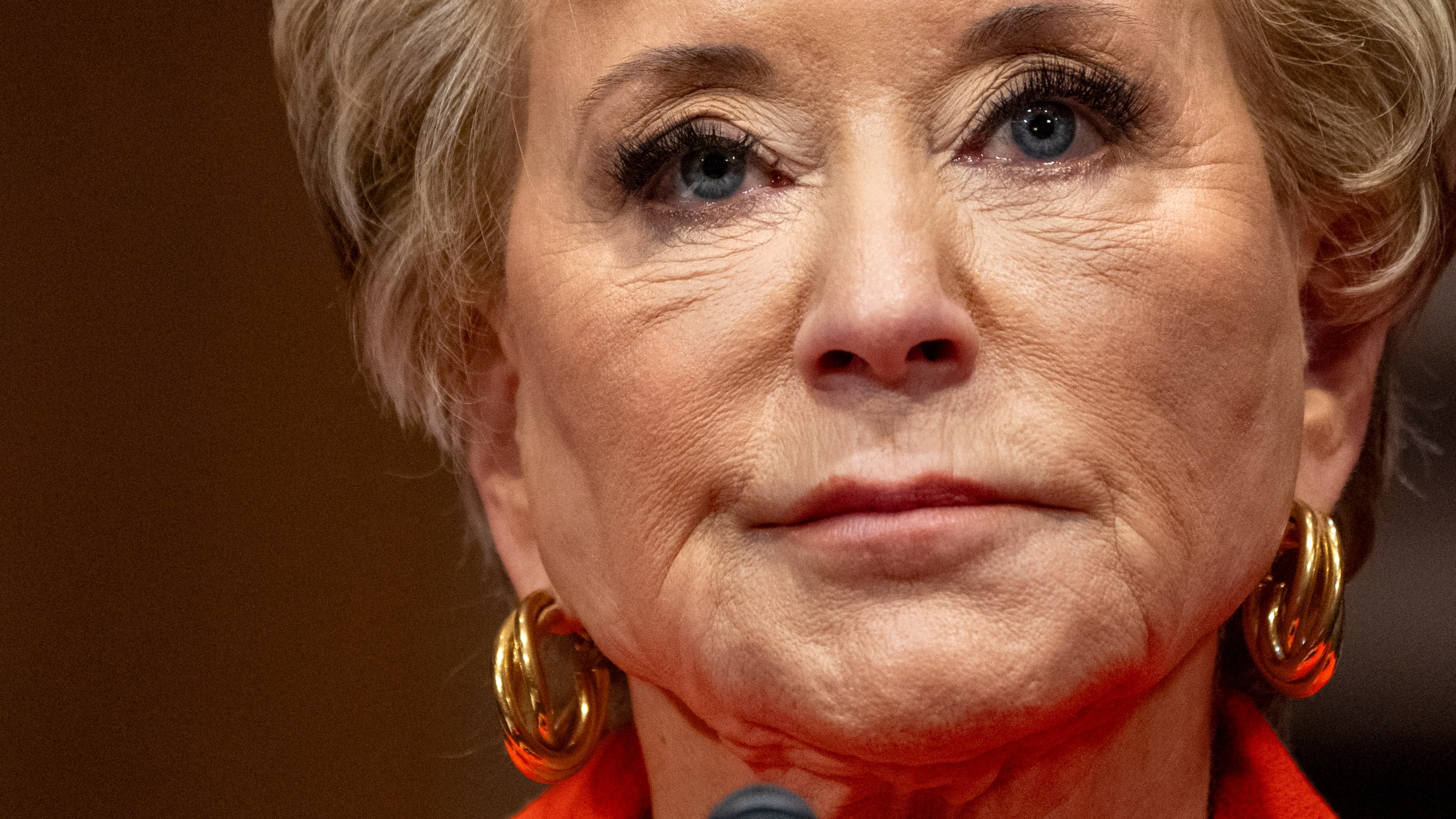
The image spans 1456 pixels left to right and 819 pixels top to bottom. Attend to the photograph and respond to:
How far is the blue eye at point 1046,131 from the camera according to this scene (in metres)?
1.25

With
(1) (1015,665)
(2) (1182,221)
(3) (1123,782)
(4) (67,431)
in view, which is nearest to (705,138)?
(2) (1182,221)

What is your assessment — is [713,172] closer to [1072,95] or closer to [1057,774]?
[1072,95]

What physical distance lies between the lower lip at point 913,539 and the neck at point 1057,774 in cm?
19

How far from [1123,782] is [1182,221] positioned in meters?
0.48

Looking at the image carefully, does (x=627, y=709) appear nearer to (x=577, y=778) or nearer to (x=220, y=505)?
(x=577, y=778)

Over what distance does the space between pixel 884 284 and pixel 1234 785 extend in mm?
714

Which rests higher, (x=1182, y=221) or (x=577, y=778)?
(x=1182, y=221)

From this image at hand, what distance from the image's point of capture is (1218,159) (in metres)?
1.25

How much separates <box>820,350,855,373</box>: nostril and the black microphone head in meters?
0.39

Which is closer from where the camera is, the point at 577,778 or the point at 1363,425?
the point at 1363,425

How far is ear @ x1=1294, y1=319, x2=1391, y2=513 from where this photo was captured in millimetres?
1404

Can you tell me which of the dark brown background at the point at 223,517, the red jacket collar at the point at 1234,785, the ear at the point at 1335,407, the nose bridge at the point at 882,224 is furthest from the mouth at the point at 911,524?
the dark brown background at the point at 223,517

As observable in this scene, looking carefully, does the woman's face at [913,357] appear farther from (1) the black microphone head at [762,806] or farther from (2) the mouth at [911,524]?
(1) the black microphone head at [762,806]

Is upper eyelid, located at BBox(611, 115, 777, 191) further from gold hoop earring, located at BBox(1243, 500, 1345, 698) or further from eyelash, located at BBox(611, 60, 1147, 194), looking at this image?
gold hoop earring, located at BBox(1243, 500, 1345, 698)
